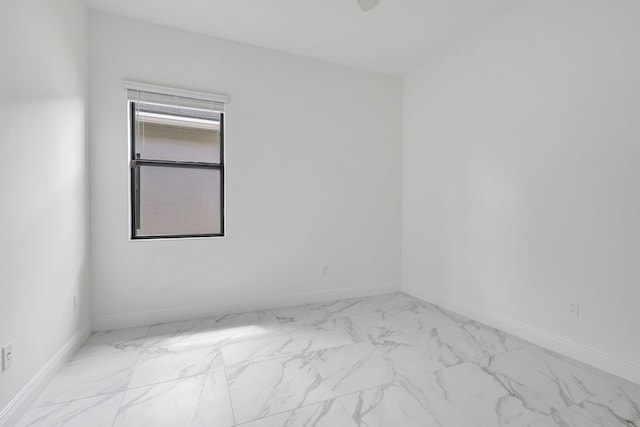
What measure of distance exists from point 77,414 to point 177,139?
7.32ft

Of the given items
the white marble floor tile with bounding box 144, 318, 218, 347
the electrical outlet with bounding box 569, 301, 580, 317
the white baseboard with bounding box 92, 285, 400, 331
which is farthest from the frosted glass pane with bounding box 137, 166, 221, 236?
the electrical outlet with bounding box 569, 301, 580, 317

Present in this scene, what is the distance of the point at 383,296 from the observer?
3750 mm

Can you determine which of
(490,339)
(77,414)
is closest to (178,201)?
(77,414)

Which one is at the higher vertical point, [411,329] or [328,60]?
[328,60]

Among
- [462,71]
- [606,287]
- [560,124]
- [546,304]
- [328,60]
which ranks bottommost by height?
[546,304]

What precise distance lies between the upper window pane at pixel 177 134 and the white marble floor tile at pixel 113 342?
1.53 meters

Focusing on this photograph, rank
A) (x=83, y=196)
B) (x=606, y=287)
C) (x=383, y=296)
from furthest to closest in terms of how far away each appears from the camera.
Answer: (x=383, y=296), (x=83, y=196), (x=606, y=287)

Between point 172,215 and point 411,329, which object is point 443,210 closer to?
point 411,329

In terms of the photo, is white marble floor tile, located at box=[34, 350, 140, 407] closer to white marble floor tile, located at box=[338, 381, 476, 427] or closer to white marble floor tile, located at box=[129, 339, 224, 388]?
white marble floor tile, located at box=[129, 339, 224, 388]

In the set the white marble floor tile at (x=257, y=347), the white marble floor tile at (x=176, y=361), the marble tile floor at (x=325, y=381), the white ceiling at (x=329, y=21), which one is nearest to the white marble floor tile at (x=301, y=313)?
the marble tile floor at (x=325, y=381)

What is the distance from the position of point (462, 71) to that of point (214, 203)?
280 cm

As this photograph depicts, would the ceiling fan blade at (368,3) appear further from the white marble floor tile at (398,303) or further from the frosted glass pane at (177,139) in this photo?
the white marble floor tile at (398,303)

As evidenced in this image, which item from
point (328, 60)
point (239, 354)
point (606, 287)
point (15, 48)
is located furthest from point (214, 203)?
point (606, 287)

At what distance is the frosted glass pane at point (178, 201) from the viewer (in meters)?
2.89
